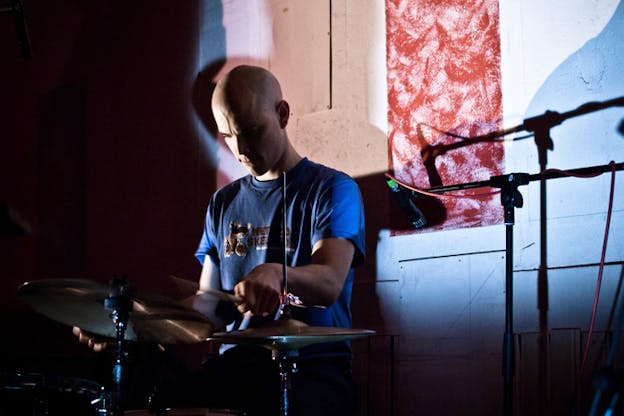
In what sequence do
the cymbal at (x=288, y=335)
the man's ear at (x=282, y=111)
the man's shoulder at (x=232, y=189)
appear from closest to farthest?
1. the cymbal at (x=288, y=335)
2. the man's ear at (x=282, y=111)
3. the man's shoulder at (x=232, y=189)

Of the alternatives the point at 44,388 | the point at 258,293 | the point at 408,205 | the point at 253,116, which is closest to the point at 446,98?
the point at 408,205

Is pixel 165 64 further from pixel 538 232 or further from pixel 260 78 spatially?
pixel 538 232

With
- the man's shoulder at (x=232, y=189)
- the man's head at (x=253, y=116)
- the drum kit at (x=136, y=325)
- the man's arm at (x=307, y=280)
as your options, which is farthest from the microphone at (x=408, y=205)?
the drum kit at (x=136, y=325)

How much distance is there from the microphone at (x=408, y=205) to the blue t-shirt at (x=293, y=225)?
5.2 inches

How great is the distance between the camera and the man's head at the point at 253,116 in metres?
2.69

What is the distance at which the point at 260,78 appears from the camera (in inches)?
109

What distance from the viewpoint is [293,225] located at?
2717 millimetres

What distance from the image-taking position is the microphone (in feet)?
8.85

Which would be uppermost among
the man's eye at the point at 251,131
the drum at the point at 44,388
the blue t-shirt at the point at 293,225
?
the man's eye at the point at 251,131

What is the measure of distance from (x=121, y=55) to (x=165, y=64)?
38cm

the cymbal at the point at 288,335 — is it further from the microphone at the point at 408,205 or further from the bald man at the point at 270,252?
the microphone at the point at 408,205

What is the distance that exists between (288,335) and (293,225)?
88 cm

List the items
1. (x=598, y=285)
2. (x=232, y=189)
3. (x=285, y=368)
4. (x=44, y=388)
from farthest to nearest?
(x=232, y=189)
(x=598, y=285)
(x=44, y=388)
(x=285, y=368)

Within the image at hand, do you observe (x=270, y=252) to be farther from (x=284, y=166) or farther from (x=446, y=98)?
(x=446, y=98)
